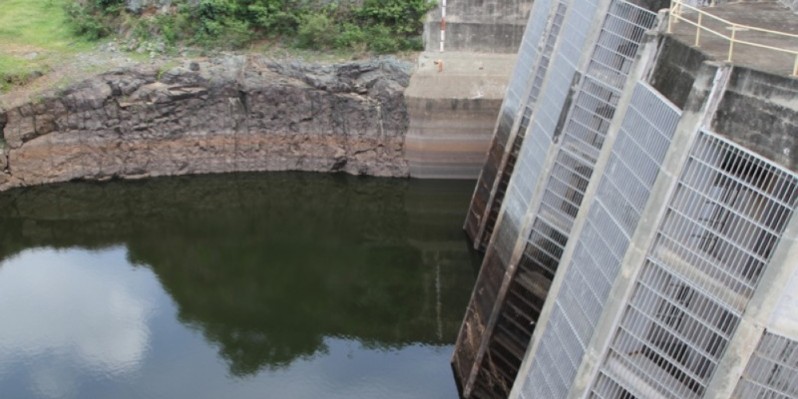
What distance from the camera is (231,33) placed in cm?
2592

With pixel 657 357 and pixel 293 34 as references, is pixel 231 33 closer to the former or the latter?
pixel 293 34

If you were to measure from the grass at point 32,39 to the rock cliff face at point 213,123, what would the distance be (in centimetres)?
199

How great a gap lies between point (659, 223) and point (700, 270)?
0.75 meters

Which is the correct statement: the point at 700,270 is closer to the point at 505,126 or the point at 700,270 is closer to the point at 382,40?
the point at 505,126

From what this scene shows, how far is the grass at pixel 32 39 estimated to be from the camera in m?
25.1

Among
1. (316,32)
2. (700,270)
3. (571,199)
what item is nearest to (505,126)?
(571,199)

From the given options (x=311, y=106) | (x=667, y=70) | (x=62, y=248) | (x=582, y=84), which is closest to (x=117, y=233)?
(x=62, y=248)

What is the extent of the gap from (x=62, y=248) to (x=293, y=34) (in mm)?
10756

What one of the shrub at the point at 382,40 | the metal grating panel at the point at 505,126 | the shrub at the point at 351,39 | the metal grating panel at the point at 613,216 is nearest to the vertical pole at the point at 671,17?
the metal grating panel at the point at 613,216

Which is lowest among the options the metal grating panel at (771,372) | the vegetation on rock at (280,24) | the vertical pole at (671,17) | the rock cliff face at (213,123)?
the rock cliff face at (213,123)

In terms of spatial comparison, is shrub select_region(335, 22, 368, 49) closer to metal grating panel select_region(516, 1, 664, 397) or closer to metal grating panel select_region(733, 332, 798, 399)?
metal grating panel select_region(516, 1, 664, 397)

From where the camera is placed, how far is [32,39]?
27.5 m

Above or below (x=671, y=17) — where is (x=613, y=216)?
below

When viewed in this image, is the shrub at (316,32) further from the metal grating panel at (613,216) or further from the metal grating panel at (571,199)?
the metal grating panel at (613,216)
